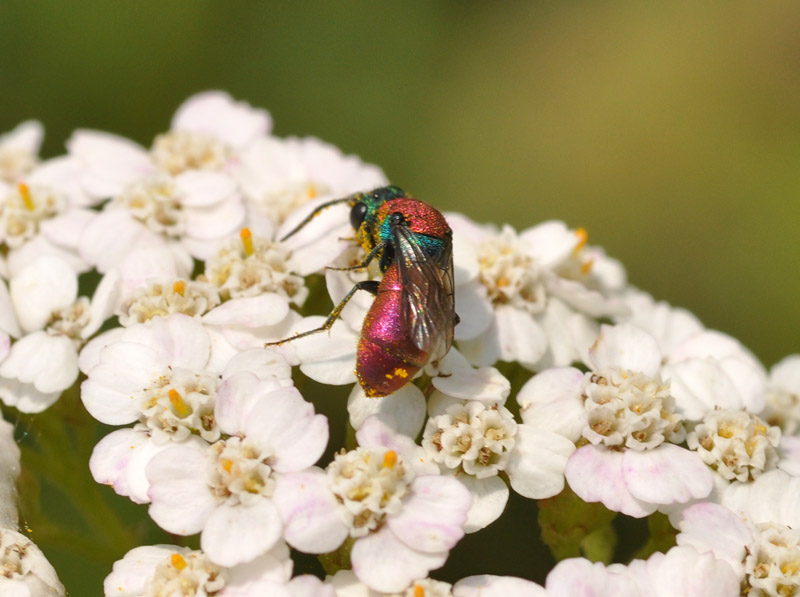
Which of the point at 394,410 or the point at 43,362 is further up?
the point at 394,410

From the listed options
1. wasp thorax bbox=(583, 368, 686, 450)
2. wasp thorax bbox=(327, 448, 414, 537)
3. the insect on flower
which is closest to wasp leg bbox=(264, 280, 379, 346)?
the insect on flower

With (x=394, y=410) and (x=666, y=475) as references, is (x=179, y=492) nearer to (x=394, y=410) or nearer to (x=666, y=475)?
(x=394, y=410)

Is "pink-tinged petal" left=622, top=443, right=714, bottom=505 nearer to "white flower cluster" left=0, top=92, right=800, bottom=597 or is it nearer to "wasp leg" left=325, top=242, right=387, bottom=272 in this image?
→ "white flower cluster" left=0, top=92, right=800, bottom=597

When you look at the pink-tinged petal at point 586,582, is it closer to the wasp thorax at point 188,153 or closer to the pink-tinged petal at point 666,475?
the pink-tinged petal at point 666,475

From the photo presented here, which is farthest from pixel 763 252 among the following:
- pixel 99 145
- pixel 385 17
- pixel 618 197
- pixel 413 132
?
pixel 99 145

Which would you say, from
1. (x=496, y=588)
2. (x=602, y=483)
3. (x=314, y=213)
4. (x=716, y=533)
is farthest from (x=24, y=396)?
(x=716, y=533)

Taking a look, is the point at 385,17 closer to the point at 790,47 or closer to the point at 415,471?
the point at 790,47

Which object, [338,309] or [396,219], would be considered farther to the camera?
[396,219]
